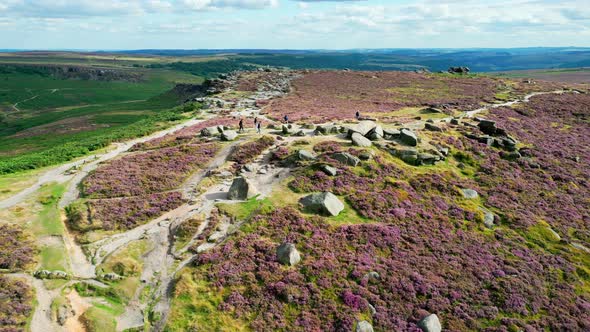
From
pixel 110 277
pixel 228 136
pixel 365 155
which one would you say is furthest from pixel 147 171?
pixel 365 155

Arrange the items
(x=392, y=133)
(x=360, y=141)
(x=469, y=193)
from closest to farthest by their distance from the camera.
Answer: (x=469, y=193)
(x=360, y=141)
(x=392, y=133)

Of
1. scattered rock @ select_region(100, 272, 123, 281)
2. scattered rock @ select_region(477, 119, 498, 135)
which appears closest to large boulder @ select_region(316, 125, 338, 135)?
scattered rock @ select_region(477, 119, 498, 135)

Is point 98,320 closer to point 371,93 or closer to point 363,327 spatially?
point 363,327

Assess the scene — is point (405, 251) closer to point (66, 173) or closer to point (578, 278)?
point (578, 278)

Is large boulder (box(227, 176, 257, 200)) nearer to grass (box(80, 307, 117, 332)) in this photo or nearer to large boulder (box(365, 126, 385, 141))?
grass (box(80, 307, 117, 332))

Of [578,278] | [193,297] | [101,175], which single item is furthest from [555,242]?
[101,175]
